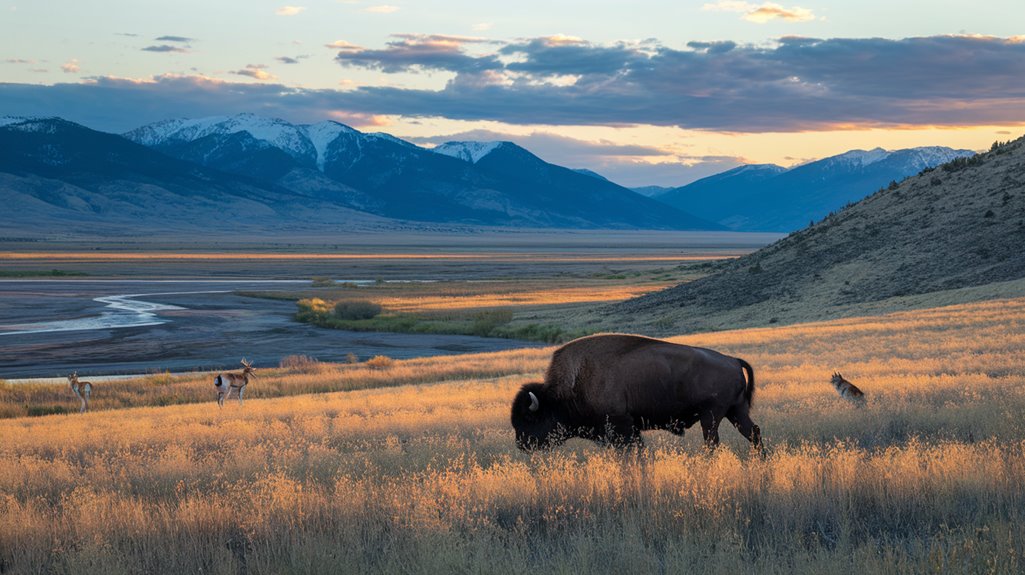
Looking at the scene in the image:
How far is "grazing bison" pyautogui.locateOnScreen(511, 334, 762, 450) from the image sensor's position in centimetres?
931

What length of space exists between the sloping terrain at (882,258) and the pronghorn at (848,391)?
88.8 ft

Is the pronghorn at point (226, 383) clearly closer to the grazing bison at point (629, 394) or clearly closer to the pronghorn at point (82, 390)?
the pronghorn at point (82, 390)

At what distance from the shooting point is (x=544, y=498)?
26.4ft

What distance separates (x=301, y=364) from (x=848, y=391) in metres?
25.0

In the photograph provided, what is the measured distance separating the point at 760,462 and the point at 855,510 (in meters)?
1.32

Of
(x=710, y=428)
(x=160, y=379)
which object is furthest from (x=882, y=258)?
(x=710, y=428)

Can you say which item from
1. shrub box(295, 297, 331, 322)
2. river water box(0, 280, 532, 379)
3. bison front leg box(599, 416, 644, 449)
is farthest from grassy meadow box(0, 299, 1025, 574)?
shrub box(295, 297, 331, 322)

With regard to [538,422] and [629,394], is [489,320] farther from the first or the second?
[629,394]

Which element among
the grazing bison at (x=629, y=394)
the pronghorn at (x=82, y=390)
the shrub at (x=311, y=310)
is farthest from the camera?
the shrub at (x=311, y=310)

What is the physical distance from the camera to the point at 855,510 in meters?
7.55

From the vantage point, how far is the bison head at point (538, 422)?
9.75 metres

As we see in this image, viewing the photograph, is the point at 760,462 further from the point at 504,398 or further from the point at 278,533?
the point at 504,398

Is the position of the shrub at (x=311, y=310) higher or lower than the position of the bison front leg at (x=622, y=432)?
lower

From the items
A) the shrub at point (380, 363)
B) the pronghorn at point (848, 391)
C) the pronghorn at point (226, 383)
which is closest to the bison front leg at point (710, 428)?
the pronghorn at point (848, 391)
